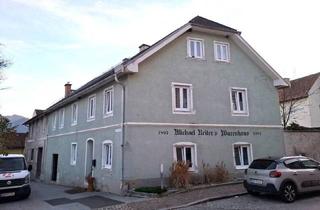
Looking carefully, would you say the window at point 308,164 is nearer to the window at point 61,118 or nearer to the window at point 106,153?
the window at point 106,153

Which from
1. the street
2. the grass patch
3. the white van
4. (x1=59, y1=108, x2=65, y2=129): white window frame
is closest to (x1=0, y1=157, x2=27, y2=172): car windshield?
the white van

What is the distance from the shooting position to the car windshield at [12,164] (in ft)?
48.9

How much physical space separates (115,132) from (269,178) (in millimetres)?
7863

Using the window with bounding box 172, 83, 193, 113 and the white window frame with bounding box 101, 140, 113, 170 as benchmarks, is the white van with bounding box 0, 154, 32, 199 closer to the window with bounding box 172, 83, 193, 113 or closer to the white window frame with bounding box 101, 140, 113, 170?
the white window frame with bounding box 101, 140, 113, 170

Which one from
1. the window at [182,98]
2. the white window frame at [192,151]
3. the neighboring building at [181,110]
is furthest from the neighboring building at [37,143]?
the white window frame at [192,151]

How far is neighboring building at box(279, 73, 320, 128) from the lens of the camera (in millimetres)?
31172

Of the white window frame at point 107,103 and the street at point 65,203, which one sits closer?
the street at point 65,203

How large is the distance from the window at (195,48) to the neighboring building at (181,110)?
62mm

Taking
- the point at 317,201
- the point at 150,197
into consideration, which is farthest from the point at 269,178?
the point at 150,197

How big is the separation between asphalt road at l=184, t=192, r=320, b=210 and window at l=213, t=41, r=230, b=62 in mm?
8848

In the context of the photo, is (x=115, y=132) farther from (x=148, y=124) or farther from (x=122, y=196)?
(x=122, y=196)

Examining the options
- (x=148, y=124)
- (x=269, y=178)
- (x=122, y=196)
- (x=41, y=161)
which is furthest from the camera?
(x=41, y=161)

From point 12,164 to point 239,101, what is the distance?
1305cm

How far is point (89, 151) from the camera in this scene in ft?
62.8
